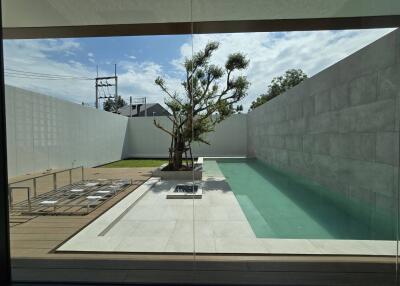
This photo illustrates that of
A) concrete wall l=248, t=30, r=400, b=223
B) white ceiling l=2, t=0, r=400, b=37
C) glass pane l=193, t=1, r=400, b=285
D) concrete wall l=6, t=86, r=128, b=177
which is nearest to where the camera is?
glass pane l=193, t=1, r=400, b=285

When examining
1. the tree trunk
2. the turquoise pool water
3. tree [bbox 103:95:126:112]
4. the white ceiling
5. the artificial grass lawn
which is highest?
the white ceiling

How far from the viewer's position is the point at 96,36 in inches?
127

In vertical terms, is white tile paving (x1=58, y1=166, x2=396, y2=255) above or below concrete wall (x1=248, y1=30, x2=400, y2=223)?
below

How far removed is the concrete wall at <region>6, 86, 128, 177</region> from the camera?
3.88 meters

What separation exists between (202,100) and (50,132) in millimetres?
3183

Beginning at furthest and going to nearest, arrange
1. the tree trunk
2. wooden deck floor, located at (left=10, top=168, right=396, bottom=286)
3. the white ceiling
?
1. the tree trunk
2. the white ceiling
3. wooden deck floor, located at (left=10, top=168, right=396, bottom=286)

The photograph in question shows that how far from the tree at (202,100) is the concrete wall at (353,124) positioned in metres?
1.27

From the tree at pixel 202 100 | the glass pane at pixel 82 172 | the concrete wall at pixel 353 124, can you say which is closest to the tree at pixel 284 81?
the concrete wall at pixel 353 124

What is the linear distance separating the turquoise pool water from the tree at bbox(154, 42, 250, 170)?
5.32ft

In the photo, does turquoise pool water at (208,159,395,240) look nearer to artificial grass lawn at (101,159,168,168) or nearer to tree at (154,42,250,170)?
tree at (154,42,250,170)

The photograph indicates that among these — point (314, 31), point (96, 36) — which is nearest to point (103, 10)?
point (96, 36)

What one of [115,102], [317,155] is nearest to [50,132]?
[115,102]

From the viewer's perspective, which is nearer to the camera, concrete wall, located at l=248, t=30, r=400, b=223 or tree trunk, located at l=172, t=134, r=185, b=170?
concrete wall, located at l=248, t=30, r=400, b=223

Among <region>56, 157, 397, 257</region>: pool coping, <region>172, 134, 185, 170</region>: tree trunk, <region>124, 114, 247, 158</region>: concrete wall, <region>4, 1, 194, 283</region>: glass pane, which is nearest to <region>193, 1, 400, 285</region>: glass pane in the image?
<region>56, 157, 397, 257</region>: pool coping
